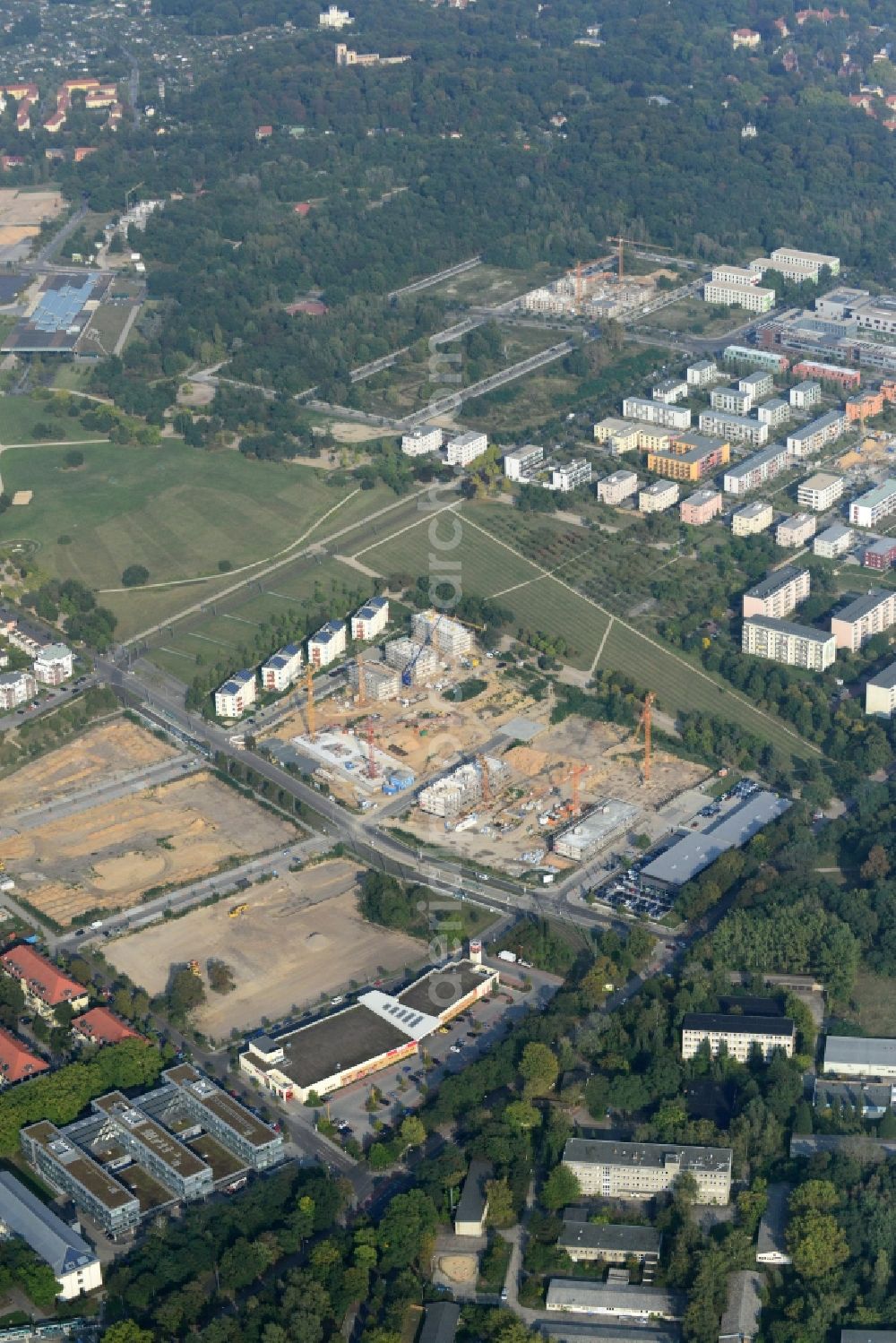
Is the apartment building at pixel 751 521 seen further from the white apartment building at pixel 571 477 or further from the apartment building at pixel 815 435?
the white apartment building at pixel 571 477

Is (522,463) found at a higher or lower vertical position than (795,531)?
lower

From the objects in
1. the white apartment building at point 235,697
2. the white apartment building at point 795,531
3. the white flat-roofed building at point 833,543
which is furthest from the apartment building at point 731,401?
the white apartment building at point 235,697

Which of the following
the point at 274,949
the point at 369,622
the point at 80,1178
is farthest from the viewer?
the point at 369,622

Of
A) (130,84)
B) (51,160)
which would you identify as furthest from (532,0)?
(51,160)

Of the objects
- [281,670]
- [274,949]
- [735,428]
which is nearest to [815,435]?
[735,428]

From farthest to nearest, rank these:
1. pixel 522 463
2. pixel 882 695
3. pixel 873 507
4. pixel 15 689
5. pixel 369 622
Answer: pixel 522 463, pixel 873 507, pixel 369 622, pixel 15 689, pixel 882 695

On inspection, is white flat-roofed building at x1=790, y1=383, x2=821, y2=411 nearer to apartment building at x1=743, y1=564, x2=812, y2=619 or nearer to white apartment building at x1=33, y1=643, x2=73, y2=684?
apartment building at x1=743, y1=564, x2=812, y2=619

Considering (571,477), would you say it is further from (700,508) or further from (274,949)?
(274,949)
